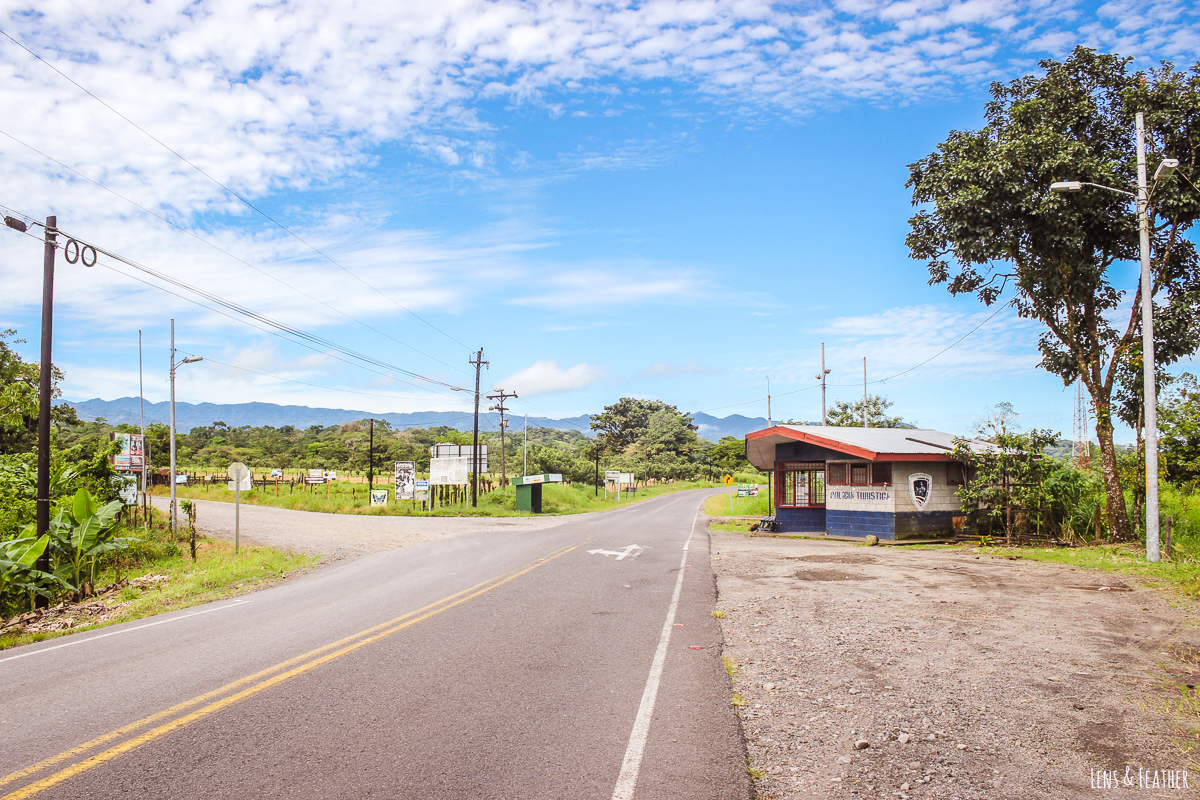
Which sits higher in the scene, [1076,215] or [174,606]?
[1076,215]

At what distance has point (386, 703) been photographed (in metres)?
5.91

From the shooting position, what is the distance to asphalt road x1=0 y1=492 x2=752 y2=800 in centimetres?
443

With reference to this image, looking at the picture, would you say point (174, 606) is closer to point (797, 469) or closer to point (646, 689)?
point (646, 689)

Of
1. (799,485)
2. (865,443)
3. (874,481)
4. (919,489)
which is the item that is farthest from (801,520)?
(919,489)

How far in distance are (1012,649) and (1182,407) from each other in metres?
13.9

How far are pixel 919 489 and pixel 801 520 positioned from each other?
5.20m

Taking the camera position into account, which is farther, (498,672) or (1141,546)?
(1141,546)

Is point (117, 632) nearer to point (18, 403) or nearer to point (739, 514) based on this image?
point (18, 403)

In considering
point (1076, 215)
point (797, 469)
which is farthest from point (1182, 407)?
point (797, 469)

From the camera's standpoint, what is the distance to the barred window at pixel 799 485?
2596cm

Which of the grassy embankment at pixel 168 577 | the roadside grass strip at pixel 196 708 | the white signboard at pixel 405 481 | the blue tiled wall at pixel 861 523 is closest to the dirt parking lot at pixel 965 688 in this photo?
the roadside grass strip at pixel 196 708

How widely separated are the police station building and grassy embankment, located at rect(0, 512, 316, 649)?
54.0ft

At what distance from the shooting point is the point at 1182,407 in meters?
17.2

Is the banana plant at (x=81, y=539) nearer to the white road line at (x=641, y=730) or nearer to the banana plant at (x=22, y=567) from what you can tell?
the banana plant at (x=22, y=567)
